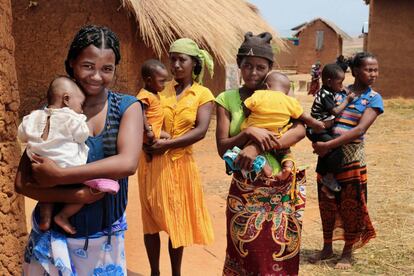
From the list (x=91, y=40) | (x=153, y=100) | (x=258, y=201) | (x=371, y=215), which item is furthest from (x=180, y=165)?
(x=371, y=215)

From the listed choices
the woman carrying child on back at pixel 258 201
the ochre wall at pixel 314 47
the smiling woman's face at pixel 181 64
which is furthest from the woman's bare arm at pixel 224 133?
the ochre wall at pixel 314 47

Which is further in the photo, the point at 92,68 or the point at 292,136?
the point at 292,136

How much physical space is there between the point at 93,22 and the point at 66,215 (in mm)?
7236

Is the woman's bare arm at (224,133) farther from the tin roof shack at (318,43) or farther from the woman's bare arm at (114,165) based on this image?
the tin roof shack at (318,43)

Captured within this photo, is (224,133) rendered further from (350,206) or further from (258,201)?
(350,206)

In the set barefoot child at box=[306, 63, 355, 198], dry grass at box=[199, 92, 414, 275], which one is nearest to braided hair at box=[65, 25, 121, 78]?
barefoot child at box=[306, 63, 355, 198]

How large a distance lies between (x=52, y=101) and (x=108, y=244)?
63cm

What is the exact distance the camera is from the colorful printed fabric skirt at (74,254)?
6.50ft

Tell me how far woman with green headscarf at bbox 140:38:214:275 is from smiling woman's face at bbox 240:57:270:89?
726 millimetres

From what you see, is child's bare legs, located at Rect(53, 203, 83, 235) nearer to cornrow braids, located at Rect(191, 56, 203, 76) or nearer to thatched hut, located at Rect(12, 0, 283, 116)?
cornrow braids, located at Rect(191, 56, 203, 76)

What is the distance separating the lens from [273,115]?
8.77ft

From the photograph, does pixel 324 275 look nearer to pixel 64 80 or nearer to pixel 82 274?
pixel 82 274

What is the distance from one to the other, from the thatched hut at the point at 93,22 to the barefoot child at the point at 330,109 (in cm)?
491

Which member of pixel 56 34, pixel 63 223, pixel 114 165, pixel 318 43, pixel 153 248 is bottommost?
pixel 153 248
